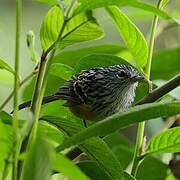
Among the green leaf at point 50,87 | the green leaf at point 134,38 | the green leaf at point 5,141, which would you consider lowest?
the green leaf at point 5,141

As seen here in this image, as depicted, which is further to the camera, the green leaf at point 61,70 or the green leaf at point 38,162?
the green leaf at point 61,70

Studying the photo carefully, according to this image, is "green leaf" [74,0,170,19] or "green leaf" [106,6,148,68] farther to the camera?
"green leaf" [106,6,148,68]

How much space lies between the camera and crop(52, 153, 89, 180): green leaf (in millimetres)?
815

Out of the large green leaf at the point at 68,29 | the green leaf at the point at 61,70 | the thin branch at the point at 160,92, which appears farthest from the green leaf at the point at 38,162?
the green leaf at the point at 61,70

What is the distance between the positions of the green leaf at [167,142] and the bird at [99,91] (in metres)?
0.61

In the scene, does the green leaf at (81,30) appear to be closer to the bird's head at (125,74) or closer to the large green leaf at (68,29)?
the large green leaf at (68,29)

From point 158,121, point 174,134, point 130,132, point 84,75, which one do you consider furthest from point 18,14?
point 130,132

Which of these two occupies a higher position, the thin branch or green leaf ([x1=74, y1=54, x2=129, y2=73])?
green leaf ([x1=74, y1=54, x2=129, y2=73])

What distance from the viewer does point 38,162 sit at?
2.66 feet

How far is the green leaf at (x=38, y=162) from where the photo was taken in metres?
0.79

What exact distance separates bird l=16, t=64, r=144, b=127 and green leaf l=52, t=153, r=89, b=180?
1.19m

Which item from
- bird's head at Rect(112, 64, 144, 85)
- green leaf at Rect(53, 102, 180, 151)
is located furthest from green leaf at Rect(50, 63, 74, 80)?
bird's head at Rect(112, 64, 144, 85)

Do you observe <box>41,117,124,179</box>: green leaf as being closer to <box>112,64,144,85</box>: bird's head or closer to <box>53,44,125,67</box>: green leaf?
<box>53,44,125,67</box>: green leaf

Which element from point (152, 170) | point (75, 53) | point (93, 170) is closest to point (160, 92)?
point (93, 170)
